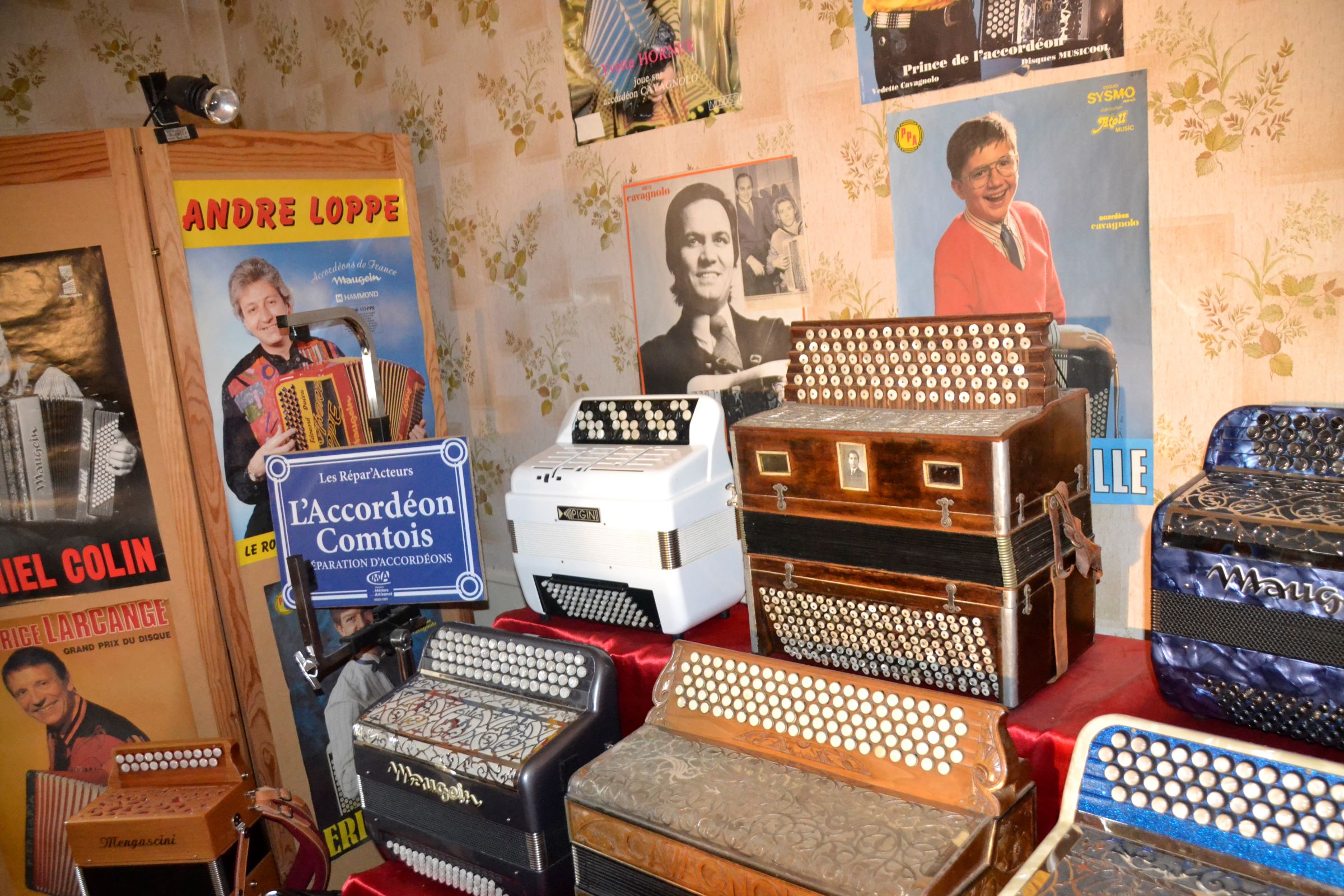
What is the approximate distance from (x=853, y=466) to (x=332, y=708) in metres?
2.12

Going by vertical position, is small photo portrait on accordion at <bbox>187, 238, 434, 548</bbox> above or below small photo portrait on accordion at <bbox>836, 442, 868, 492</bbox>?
above

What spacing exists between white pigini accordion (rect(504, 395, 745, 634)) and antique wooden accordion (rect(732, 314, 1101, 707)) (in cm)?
21

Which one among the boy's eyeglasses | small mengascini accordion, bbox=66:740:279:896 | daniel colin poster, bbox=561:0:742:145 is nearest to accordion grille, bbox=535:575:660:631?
small mengascini accordion, bbox=66:740:279:896

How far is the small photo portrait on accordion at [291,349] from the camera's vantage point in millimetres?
2865

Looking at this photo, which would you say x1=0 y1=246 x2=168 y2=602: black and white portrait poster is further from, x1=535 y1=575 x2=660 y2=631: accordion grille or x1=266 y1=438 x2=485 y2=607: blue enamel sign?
x1=535 y1=575 x2=660 y2=631: accordion grille

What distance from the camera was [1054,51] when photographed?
6.66 feet

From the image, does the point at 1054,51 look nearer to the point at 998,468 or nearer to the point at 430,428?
the point at 998,468

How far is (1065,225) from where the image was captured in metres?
2.08

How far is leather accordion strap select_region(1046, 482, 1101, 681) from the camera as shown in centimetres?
179

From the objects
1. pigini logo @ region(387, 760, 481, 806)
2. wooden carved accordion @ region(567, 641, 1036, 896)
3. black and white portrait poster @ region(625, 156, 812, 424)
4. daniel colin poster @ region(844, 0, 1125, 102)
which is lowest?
pigini logo @ region(387, 760, 481, 806)

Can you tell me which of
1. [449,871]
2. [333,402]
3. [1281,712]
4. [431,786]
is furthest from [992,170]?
[333,402]

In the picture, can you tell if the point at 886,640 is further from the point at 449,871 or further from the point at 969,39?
the point at 969,39

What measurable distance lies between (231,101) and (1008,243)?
2095 millimetres

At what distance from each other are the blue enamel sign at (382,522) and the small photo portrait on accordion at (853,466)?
3.16ft
